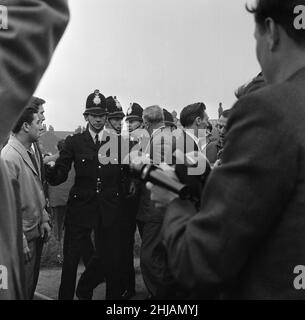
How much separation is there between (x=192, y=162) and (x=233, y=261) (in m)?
0.39

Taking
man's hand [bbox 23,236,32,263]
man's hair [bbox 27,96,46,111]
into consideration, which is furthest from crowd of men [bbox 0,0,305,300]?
man's hair [bbox 27,96,46,111]

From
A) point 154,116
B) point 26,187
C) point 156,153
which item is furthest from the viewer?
point 154,116

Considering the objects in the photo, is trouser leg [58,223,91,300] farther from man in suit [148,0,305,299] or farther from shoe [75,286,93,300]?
man in suit [148,0,305,299]

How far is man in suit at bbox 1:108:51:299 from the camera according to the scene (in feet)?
15.3

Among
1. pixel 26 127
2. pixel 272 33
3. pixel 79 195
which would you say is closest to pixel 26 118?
pixel 26 127

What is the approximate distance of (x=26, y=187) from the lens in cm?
469

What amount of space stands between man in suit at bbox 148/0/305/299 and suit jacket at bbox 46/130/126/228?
441 centimetres

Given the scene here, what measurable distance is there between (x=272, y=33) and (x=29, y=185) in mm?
3442

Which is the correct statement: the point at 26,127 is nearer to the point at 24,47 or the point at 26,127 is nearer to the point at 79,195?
the point at 79,195

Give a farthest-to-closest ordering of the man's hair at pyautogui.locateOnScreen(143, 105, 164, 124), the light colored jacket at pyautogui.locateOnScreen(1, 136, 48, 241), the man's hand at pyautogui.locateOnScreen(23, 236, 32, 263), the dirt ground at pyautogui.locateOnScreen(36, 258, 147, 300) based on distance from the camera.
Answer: the dirt ground at pyautogui.locateOnScreen(36, 258, 147, 300), the man's hair at pyautogui.locateOnScreen(143, 105, 164, 124), the light colored jacket at pyautogui.locateOnScreen(1, 136, 48, 241), the man's hand at pyautogui.locateOnScreen(23, 236, 32, 263)

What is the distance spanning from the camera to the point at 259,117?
4.76 feet

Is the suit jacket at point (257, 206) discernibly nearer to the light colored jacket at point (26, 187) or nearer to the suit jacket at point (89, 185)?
the light colored jacket at point (26, 187)
